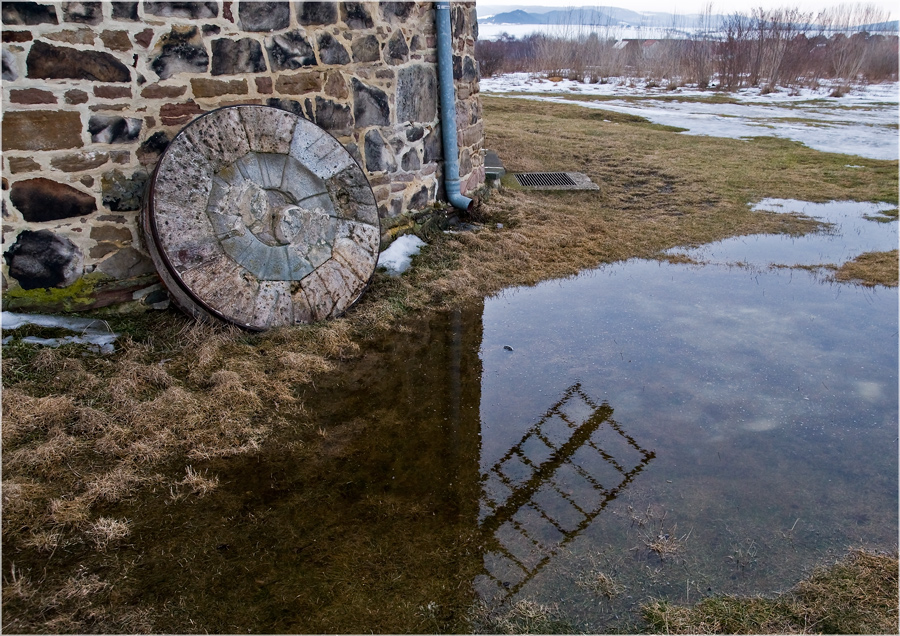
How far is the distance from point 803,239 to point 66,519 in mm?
6384

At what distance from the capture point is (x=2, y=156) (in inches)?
132

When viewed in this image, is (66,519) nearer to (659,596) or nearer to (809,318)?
(659,596)

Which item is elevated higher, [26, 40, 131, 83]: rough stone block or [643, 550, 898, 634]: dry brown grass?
[26, 40, 131, 83]: rough stone block

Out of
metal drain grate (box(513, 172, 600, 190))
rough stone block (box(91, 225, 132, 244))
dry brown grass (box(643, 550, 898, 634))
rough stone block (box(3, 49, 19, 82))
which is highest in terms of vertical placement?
rough stone block (box(3, 49, 19, 82))

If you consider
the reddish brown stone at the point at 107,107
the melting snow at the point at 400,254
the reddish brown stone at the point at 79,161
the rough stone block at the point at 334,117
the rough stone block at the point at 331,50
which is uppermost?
the rough stone block at the point at 331,50

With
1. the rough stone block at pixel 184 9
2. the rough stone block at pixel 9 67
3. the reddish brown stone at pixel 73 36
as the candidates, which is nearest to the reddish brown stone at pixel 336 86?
the rough stone block at pixel 184 9

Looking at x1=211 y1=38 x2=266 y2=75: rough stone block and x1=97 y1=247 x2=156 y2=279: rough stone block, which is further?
x1=211 y1=38 x2=266 y2=75: rough stone block

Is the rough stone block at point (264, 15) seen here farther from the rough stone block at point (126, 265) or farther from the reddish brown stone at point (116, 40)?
the rough stone block at point (126, 265)

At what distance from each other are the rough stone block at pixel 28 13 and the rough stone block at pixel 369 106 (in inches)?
78.9

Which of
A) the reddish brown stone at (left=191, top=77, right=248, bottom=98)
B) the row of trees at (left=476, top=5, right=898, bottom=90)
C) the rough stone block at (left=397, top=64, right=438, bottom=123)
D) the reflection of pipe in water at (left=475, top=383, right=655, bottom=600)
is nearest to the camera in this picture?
the reflection of pipe in water at (left=475, top=383, right=655, bottom=600)

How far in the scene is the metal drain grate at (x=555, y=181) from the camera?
25.3ft

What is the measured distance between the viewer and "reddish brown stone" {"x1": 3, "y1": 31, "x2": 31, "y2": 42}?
3250 mm

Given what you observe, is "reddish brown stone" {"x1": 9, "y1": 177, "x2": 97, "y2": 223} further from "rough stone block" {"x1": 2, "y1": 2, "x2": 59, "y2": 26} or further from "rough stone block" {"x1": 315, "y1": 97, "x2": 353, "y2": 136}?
"rough stone block" {"x1": 315, "y1": 97, "x2": 353, "y2": 136}

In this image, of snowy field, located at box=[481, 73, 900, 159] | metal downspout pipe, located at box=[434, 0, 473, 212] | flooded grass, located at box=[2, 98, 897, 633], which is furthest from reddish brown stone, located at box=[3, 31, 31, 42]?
snowy field, located at box=[481, 73, 900, 159]
